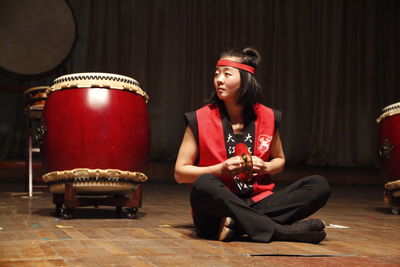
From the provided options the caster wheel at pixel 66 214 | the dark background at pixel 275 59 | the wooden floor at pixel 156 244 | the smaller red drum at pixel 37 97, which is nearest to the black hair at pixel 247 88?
the wooden floor at pixel 156 244

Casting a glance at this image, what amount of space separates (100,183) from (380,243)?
123cm

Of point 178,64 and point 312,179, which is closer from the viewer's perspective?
point 312,179

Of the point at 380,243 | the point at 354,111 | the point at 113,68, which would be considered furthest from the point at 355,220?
the point at 354,111

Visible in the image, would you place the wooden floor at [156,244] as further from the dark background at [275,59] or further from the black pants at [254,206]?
the dark background at [275,59]

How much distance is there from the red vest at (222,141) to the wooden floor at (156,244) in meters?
0.27

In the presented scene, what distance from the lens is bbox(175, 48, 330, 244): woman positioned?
1947mm

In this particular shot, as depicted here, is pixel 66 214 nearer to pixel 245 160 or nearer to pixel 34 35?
pixel 245 160

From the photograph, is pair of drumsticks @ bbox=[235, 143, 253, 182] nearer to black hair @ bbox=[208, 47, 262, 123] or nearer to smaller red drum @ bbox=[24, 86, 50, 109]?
black hair @ bbox=[208, 47, 262, 123]

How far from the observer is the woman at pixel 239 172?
1947 mm

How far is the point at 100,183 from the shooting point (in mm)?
2629

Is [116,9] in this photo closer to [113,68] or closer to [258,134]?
[113,68]

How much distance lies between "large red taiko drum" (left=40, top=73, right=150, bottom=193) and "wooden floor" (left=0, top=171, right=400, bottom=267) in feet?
0.60

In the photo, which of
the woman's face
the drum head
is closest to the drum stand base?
the woman's face

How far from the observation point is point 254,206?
83.1 inches
